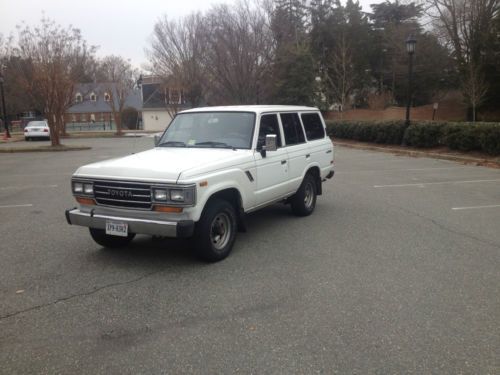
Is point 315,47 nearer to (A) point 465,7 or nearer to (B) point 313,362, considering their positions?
(A) point 465,7

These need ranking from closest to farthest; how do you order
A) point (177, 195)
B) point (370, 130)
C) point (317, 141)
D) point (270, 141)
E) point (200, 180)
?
point (177, 195) → point (200, 180) → point (270, 141) → point (317, 141) → point (370, 130)

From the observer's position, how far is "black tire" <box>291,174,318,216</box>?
750 centimetres

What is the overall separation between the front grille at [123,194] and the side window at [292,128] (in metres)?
2.87

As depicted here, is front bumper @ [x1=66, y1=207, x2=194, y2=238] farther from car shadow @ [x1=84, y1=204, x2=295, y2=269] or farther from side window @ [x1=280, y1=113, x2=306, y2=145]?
side window @ [x1=280, y1=113, x2=306, y2=145]

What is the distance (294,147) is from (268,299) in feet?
11.1

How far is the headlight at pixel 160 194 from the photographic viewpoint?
15.6 feet

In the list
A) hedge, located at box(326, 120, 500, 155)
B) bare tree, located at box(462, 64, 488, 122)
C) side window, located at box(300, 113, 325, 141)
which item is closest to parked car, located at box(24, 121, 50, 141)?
hedge, located at box(326, 120, 500, 155)

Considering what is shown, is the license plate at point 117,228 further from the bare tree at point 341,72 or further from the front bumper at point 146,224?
the bare tree at point 341,72

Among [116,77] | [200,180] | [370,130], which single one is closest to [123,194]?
[200,180]

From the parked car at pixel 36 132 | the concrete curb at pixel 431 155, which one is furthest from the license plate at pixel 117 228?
the parked car at pixel 36 132

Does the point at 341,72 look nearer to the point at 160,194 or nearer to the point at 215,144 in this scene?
the point at 215,144

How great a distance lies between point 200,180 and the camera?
15.8ft

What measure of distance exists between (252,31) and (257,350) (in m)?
38.1

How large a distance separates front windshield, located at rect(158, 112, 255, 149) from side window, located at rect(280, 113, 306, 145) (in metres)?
0.89
